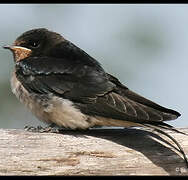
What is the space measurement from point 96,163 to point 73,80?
1070 mm

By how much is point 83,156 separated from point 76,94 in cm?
92

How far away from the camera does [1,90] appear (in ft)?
23.3

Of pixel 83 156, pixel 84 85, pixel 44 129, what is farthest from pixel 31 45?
pixel 83 156

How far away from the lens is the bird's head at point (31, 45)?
5.28 metres

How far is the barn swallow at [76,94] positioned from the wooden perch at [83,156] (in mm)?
248

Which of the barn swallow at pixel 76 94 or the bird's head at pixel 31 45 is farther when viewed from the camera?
the bird's head at pixel 31 45

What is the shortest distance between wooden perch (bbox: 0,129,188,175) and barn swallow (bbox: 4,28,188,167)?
248 millimetres

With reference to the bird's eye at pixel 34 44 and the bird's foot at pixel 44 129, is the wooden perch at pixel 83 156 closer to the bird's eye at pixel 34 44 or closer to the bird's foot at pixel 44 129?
the bird's foot at pixel 44 129

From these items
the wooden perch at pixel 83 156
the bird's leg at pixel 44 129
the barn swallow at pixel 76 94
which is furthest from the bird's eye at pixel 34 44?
the wooden perch at pixel 83 156

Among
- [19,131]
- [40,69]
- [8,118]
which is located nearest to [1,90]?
[8,118]

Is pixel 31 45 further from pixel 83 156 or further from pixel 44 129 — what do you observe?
pixel 83 156

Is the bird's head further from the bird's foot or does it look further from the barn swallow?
the bird's foot

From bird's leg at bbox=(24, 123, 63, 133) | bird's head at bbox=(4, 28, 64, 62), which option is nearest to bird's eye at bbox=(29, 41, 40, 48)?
bird's head at bbox=(4, 28, 64, 62)

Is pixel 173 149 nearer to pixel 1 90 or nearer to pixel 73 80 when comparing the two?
pixel 73 80
